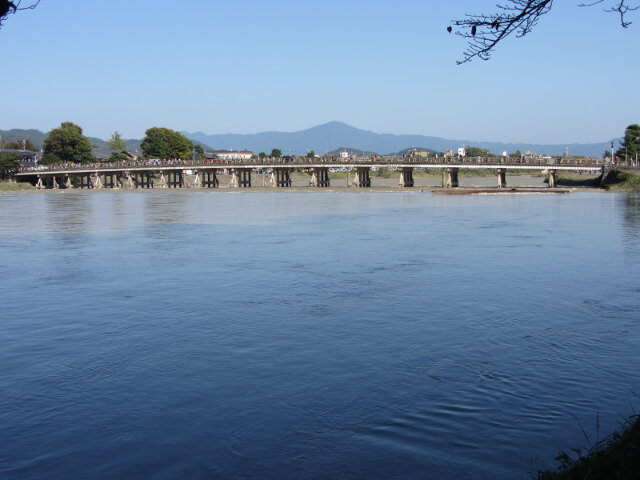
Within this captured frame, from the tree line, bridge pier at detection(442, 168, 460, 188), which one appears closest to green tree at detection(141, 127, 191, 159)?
the tree line

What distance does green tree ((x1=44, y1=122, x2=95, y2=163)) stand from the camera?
14138 centimetres

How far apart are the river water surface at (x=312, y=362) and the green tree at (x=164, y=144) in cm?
12942

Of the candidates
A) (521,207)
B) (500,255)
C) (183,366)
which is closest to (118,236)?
(500,255)

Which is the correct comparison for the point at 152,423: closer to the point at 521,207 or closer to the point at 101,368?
the point at 101,368

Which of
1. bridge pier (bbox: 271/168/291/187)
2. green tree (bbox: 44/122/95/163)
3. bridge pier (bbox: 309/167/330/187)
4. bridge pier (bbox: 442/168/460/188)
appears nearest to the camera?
bridge pier (bbox: 442/168/460/188)

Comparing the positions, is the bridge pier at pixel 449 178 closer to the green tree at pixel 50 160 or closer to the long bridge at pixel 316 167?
the long bridge at pixel 316 167

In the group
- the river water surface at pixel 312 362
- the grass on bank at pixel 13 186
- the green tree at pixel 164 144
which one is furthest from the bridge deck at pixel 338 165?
the river water surface at pixel 312 362

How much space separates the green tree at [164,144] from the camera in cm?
15350

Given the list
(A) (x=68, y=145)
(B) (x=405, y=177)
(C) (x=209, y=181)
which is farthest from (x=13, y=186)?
(B) (x=405, y=177)

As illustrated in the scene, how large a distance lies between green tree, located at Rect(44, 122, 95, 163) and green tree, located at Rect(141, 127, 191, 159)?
48.1 ft

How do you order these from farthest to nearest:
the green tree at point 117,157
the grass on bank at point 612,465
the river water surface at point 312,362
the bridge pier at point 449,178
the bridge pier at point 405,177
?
the green tree at point 117,157, the bridge pier at point 405,177, the bridge pier at point 449,178, the river water surface at point 312,362, the grass on bank at point 612,465

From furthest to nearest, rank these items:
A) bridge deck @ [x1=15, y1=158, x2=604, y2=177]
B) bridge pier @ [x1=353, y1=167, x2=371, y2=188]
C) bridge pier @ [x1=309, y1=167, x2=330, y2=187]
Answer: bridge pier @ [x1=309, y1=167, x2=330, y2=187]
bridge pier @ [x1=353, y1=167, x2=371, y2=188]
bridge deck @ [x1=15, y1=158, x2=604, y2=177]

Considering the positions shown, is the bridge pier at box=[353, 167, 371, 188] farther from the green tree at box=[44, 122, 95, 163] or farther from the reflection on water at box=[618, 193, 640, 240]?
the green tree at box=[44, 122, 95, 163]

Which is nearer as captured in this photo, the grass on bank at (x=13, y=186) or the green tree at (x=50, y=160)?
the grass on bank at (x=13, y=186)
